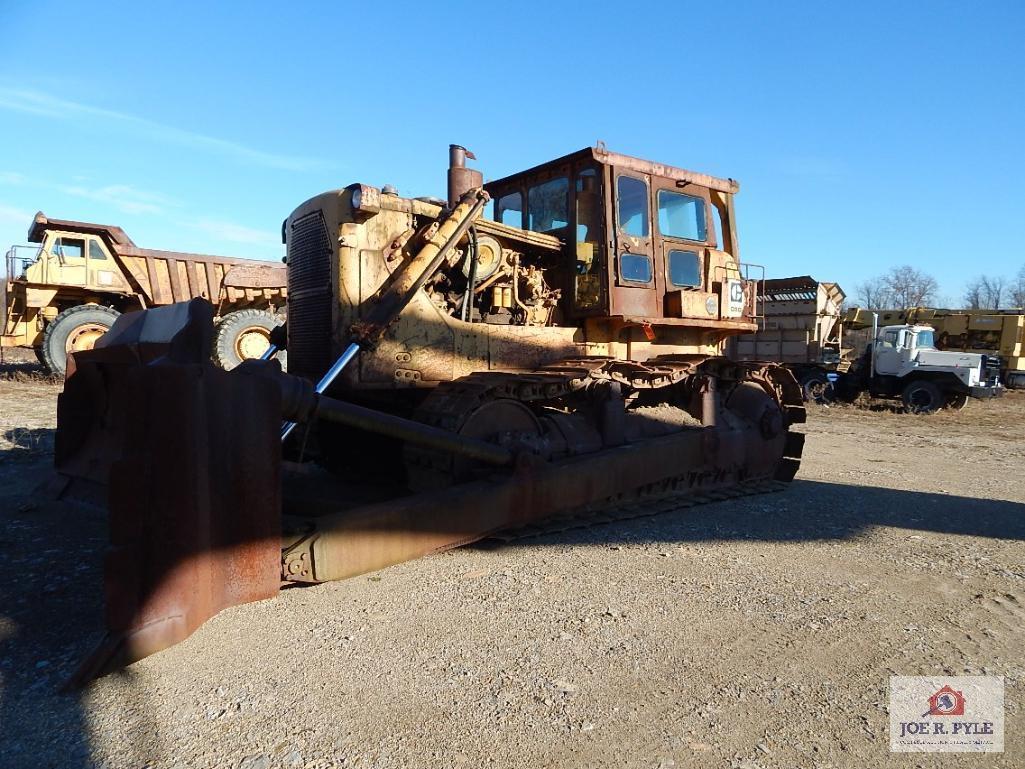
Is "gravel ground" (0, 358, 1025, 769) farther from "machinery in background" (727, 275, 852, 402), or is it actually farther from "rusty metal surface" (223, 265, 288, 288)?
"machinery in background" (727, 275, 852, 402)

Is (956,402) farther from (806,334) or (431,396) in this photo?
(431,396)

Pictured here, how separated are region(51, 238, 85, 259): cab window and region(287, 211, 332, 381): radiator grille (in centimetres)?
1199

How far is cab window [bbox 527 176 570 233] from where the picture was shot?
257 inches

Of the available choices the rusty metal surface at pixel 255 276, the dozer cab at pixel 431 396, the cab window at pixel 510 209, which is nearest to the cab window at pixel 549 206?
the dozer cab at pixel 431 396

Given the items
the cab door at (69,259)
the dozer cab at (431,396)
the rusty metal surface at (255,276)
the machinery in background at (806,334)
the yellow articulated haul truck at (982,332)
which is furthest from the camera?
the yellow articulated haul truck at (982,332)

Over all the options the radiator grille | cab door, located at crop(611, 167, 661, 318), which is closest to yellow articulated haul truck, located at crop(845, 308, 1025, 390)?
cab door, located at crop(611, 167, 661, 318)

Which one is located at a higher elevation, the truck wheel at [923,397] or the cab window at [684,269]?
the cab window at [684,269]

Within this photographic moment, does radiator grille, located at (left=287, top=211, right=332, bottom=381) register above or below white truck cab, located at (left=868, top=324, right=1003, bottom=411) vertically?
above

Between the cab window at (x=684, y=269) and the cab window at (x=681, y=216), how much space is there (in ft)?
0.58

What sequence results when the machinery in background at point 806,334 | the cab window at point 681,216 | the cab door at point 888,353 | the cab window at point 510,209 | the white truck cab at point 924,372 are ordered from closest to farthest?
1. the cab window at point 681,216
2. the cab window at point 510,209
3. the white truck cab at point 924,372
4. the cab door at point 888,353
5. the machinery in background at point 806,334

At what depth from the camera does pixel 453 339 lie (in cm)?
552

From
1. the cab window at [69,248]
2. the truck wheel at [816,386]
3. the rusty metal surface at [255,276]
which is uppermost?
the cab window at [69,248]

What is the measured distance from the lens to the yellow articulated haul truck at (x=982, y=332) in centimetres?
2295

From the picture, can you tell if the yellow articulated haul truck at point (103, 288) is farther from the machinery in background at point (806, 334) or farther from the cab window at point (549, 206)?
the machinery in background at point (806, 334)
